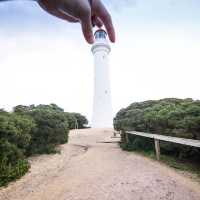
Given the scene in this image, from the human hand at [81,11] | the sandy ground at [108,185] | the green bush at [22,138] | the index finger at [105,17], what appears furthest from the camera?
the green bush at [22,138]

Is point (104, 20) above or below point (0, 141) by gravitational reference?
above

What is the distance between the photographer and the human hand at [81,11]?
2.77 feet

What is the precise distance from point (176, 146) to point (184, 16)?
3.81 m

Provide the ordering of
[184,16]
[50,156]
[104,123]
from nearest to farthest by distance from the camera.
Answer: [184,16] < [50,156] < [104,123]

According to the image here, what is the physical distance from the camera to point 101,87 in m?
25.7

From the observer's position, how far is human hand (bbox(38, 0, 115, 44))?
2.77ft

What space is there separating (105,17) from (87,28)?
20cm

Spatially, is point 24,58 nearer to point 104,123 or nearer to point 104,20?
point 104,20

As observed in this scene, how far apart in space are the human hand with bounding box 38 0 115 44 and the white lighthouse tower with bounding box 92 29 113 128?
2402 cm

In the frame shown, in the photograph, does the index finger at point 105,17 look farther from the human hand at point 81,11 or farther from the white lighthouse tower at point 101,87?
the white lighthouse tower at point 101,87

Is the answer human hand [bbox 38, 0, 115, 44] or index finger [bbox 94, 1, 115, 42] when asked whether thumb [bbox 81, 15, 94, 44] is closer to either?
human hand [bbox 38, 0, 115, 44]

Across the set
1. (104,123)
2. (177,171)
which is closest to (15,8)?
(177,171)

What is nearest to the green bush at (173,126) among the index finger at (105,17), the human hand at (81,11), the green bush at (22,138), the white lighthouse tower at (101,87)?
the green bush at (22,138)

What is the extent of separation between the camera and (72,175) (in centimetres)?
499
